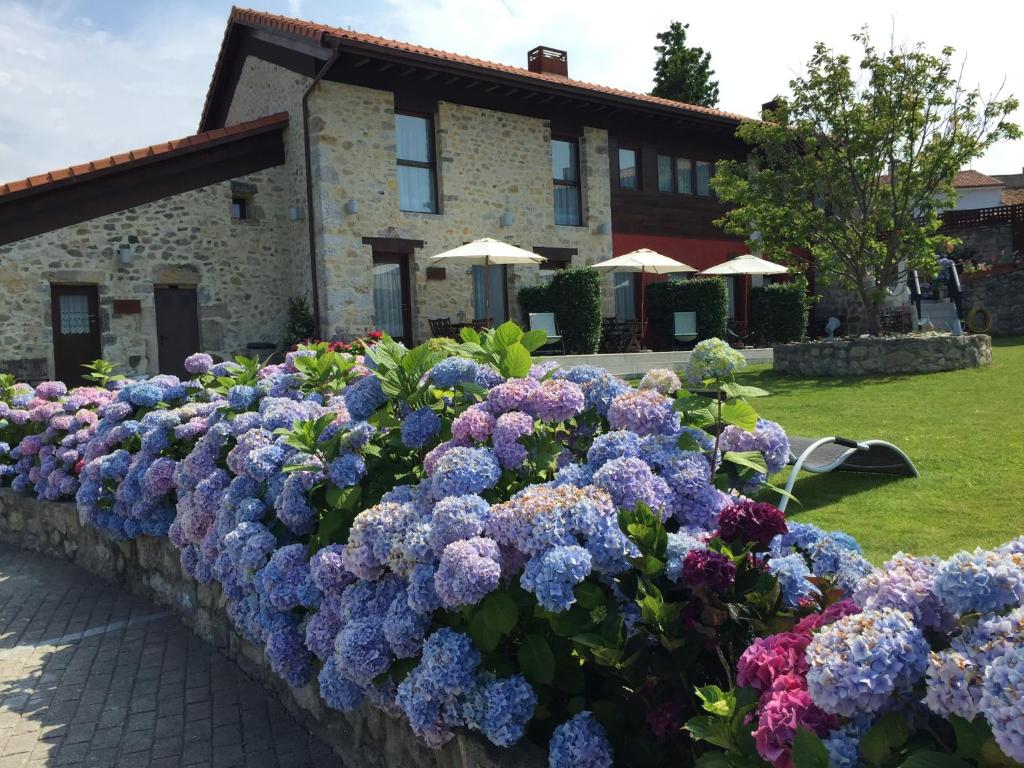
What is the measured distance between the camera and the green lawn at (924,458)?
4262 millimetres

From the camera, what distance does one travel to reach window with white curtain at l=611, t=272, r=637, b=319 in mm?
17750

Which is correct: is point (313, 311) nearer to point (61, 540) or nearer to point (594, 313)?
point (594, 313)

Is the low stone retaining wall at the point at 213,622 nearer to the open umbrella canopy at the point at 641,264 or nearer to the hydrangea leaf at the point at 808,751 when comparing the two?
the hydrangea leaf at the point at 808,751

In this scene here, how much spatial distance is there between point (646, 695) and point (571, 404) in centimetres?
97

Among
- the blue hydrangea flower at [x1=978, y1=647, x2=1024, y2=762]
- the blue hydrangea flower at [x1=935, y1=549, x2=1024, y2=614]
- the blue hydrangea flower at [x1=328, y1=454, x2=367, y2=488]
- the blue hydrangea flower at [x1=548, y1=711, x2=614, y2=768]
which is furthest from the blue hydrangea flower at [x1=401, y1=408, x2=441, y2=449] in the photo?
the blue hydrangea flower at [x1=978, y1=647, x2=1024, y2=762]

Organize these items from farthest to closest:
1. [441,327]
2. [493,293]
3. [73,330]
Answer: [493,293] → [441,327] → [73,330]

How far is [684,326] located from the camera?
16078mm

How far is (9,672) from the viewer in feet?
12.6

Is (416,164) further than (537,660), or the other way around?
(416,164)

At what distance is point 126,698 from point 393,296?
450 inches

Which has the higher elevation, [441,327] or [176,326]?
[176,326]

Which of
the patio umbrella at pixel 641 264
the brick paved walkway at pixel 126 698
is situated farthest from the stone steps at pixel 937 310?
the brick paved walkway at pixel 126 698

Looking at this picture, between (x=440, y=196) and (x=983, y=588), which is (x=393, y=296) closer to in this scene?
(x=440, y=196)

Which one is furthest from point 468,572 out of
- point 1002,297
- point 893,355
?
point 1002,297
